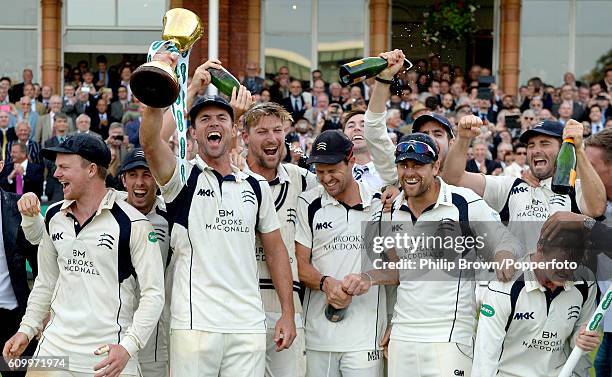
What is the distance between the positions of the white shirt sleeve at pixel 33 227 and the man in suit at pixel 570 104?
12.0 meters

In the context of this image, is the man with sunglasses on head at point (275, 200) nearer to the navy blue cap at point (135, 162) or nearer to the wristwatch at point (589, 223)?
the navy blue cap at point (135, 162)

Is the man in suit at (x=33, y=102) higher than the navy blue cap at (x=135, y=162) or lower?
higher

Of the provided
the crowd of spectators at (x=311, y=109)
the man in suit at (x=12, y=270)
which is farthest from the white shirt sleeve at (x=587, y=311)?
the crowd of spectators at (x=311, y=109)

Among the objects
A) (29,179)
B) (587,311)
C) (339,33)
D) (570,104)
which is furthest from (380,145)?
(339,33)

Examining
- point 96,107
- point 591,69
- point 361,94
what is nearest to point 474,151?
point 361,94

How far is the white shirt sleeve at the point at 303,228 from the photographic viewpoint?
6.16 meters

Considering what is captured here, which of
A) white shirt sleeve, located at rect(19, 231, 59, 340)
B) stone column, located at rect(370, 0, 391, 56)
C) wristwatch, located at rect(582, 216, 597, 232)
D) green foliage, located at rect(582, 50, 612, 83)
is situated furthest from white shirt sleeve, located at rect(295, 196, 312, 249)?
green foliage, located at rect(582, 50, 612, 83)

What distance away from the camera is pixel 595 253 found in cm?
572

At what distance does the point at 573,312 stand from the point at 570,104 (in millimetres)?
11242

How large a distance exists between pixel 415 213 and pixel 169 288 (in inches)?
58.9

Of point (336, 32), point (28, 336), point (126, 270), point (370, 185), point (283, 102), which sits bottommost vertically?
point (28, 336)

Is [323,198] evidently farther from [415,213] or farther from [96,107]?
[96,107]

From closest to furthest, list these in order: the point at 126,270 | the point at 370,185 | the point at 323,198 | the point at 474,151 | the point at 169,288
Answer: the point at 126,270 → the point at 169,288 → the point at 323,198 → the point at 370,185 → the point at 474,151

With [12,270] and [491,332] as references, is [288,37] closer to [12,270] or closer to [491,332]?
[12,270]
